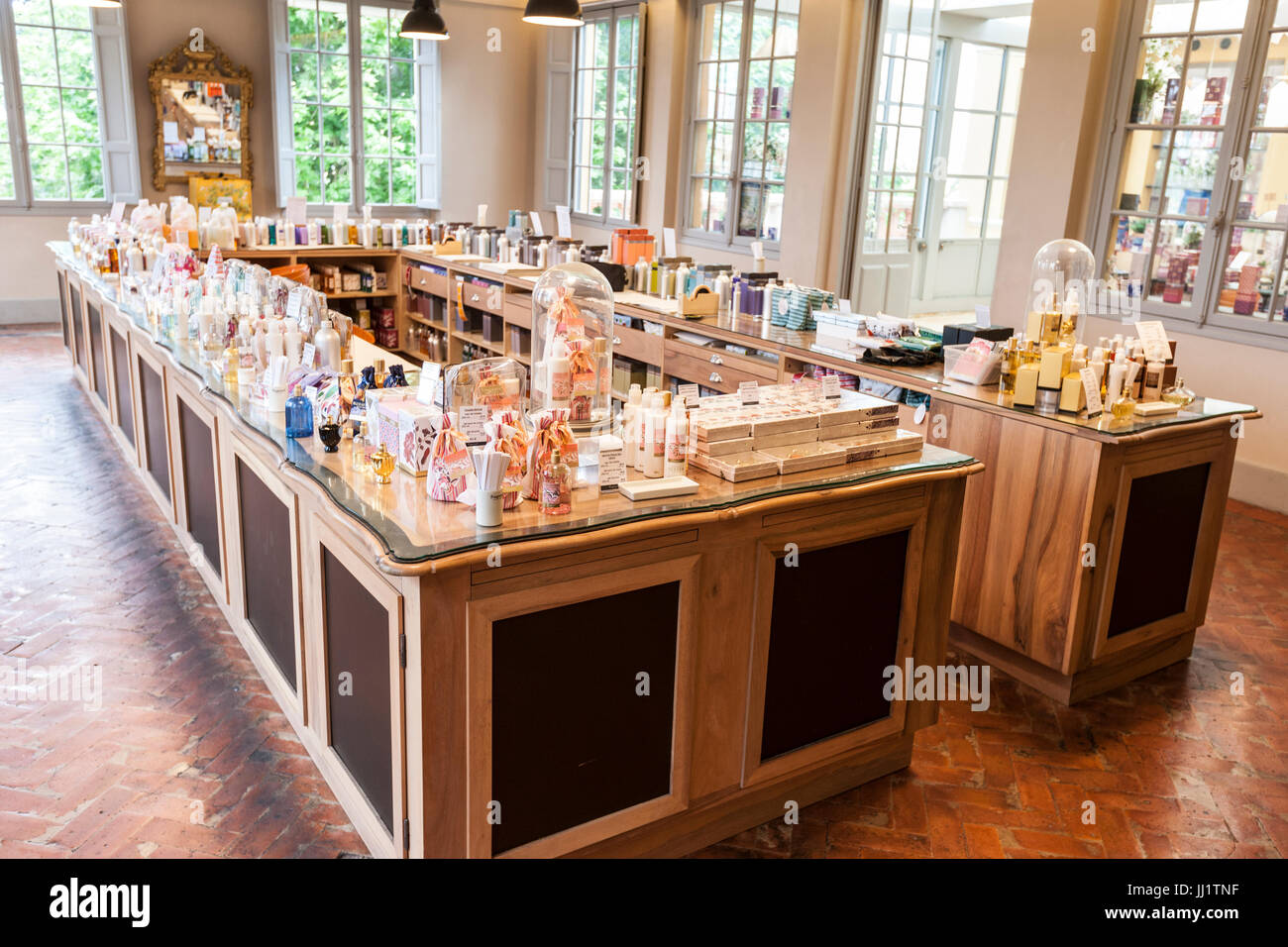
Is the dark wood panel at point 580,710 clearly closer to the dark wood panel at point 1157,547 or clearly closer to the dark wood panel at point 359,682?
the dark wood panel at point 359,682

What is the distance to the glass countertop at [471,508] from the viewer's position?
248 centimetres

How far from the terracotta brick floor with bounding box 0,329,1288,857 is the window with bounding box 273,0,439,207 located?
8.08 m

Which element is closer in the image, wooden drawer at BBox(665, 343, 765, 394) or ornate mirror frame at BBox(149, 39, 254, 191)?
wooden drawer at BBox(665, 343, 765, 394)

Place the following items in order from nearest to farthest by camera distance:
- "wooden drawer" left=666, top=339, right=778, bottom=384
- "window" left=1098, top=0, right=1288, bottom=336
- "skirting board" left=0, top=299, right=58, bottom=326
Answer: "wooden drawer" left=666, top=339, right=778, bottom=384
"window" left=1098, top=0, right=1288, bottom=336
"skirting board" left=0, top=299, right=58, bottom=326

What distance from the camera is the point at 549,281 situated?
4117 mm

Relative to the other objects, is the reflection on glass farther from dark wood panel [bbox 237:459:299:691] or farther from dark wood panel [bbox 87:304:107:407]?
dark wood panel [bbox 87:304:107:407]

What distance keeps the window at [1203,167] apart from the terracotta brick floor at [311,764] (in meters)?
2.58

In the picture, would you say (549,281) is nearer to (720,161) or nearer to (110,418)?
(110,418)

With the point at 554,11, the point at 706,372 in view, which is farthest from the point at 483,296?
the point at 706,372

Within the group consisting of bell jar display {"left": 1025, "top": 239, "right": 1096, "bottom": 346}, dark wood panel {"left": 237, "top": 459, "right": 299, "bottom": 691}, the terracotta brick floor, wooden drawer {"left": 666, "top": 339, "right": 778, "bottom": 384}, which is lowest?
the terracotta brick floor

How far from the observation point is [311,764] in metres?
3.52

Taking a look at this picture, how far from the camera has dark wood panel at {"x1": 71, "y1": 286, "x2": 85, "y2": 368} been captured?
7.92 meters

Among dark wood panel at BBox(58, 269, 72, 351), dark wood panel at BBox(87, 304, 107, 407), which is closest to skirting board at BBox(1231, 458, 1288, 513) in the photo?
dark wood panel at BBox(87, 304, 107, 407)
